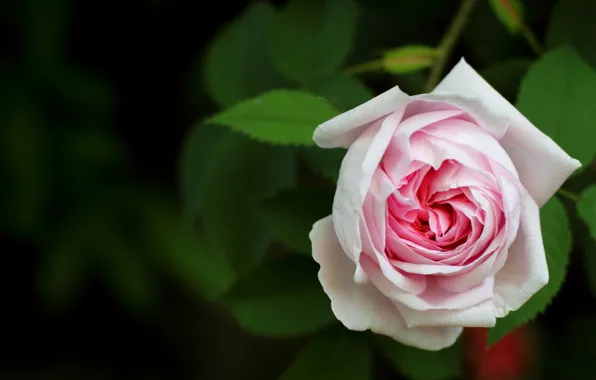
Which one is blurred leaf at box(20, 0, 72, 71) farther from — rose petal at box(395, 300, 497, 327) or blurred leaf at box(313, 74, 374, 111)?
rose petal at box(395, 300, 497, 327)

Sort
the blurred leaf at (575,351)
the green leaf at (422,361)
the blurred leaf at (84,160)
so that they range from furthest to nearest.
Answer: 1. the blurred leaf at (84,160)
2. the blurred leaf at (575,351)
3. the green leaf at (422,361)

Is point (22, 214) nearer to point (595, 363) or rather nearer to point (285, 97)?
point (285, 97)

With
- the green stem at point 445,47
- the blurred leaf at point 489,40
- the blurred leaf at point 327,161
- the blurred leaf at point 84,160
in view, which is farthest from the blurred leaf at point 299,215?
the blurred leaf at point 84,160

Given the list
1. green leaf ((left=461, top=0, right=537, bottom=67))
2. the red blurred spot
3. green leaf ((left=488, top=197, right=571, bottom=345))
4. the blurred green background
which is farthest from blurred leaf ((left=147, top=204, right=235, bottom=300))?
green leaf ((left=488, top=197, right=571, bottom=345))

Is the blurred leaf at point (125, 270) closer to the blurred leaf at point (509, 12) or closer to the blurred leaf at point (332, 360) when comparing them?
the blurred leaf at point (332, 360)

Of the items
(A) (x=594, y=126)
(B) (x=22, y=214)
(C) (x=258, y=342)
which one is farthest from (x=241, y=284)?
(C) (x=258, y=342)
